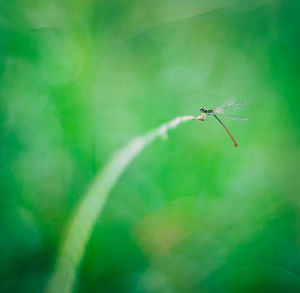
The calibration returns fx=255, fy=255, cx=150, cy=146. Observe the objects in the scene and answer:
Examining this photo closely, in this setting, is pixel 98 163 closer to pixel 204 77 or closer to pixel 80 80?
pixel 80 80

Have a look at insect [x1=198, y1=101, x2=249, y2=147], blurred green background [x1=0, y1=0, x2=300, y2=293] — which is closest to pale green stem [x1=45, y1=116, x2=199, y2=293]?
blurred green background [x1=0, y1=0, x2=300, y2=293]

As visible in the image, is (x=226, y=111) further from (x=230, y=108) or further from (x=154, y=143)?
(x=154, y=143)

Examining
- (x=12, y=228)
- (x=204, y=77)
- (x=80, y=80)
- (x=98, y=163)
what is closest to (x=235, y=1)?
(x=204, y=77)

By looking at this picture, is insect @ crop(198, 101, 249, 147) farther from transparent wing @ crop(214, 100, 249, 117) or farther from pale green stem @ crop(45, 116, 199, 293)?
pale green stem @ crop(45, 116, 199, 293)

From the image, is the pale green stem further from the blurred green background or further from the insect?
the insect

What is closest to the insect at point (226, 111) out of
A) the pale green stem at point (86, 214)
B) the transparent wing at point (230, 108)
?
the transparent wing at point (230, 108)

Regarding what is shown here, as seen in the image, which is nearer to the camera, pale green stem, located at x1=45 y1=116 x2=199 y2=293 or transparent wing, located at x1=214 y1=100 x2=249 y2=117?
transparent wing, located at x1=214 y1=100 x2=249 y2=117
